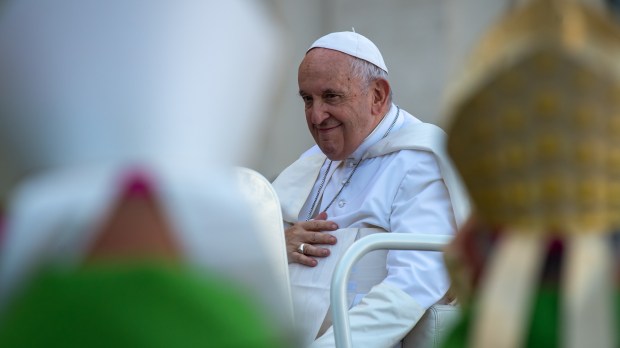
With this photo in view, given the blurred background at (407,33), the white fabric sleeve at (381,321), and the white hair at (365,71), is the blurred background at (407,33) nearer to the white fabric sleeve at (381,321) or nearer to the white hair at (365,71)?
the white hair at (365,71)

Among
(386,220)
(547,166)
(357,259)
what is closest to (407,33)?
(386,220)

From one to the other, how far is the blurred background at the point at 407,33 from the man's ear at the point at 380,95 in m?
1.72

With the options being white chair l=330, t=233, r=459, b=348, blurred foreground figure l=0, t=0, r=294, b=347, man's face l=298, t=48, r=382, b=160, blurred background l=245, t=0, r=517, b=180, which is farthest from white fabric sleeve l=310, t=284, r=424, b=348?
blurred foreground figure l=0, t=0, r=294, b=347

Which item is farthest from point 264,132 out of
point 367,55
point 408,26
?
point 408,26

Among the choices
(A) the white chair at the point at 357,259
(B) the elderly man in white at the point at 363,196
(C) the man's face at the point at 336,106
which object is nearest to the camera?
(A) the white chair at the point at 357,259

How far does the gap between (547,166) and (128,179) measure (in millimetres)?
460

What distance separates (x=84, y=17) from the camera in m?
0.97

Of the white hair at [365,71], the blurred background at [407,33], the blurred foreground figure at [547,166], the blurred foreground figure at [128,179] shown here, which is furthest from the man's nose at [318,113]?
the blurred foreground figure at [128,179]

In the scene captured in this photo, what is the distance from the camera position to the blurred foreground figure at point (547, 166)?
1092mm

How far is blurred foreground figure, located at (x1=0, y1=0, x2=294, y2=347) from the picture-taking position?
0.85m

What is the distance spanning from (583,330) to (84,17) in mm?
582

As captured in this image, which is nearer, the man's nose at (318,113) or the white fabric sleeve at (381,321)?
the white fabric sleeve at (381,321)

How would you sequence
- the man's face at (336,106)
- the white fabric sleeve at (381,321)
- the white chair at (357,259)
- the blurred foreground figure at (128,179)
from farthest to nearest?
the man's face at (336,106) → the white fabric sleeve at (381,321) → the white chair at (357,259) → the blurred foreground figure at (128,179)

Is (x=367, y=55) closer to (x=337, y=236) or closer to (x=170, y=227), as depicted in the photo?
(x=337, y=236)
